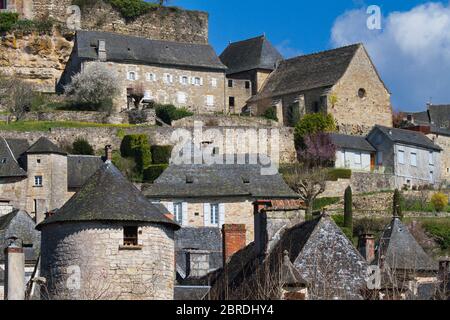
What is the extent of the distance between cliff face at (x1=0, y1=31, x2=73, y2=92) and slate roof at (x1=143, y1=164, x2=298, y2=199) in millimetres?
23516

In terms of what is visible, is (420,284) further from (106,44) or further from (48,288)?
(106,44)

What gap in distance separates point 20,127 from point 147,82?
1135 centimetres

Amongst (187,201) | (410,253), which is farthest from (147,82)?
(410,253)

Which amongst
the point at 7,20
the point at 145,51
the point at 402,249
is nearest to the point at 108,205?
the point at 402,249

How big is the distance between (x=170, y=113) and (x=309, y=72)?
9.56 meters

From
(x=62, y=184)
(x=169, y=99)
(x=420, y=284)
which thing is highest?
(x=169, y=99)

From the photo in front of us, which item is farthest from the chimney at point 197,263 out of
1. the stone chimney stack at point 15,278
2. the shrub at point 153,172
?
the shrub at point 153,172

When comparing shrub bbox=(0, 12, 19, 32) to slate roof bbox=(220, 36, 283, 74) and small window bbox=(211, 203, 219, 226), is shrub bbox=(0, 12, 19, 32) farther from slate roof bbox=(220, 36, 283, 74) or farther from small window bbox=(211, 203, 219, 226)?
small window bbox=(211, 203, 219, 226)

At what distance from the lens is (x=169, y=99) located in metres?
75.6

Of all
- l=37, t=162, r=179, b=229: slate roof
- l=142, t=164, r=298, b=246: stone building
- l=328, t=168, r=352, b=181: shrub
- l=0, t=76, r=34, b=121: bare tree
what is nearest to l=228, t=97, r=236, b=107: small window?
l=0, t=76, r=34, b=121: bare tree

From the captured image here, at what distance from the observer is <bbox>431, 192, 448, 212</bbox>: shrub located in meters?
63.1

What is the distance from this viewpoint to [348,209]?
5653 centimetres

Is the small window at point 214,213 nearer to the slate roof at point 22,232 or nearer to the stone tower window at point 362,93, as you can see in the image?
the slate roof at point 22,232

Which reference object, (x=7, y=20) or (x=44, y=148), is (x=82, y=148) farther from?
(x=7, y=20)
